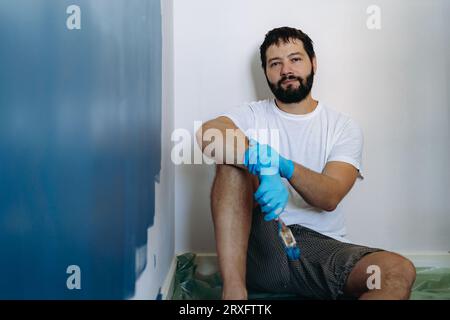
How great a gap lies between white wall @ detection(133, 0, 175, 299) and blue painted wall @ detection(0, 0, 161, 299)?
19 cm

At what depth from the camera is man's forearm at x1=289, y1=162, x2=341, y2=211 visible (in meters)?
1.16

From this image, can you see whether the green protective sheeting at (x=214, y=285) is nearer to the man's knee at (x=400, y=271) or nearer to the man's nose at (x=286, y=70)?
the man's knee at (x=400, y=271)

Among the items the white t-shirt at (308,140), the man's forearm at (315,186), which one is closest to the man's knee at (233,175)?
the man's forearm at (315,186)

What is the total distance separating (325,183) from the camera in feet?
3.94

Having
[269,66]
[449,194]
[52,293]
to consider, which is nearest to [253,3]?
[269,66]

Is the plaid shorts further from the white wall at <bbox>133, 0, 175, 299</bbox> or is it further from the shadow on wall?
the shadow on wall

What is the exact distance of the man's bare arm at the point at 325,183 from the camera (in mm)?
1163

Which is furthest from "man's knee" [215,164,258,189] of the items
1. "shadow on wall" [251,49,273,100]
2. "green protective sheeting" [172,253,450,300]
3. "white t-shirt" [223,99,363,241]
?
"shadow on wall" [251,49,273,100]

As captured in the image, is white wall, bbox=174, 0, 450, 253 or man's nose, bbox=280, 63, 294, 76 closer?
man's nose, bbox=280, 63, 294, 76

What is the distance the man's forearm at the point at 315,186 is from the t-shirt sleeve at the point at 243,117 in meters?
0.34

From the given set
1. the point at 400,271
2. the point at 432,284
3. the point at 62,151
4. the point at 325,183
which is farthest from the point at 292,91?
the point at 62,151

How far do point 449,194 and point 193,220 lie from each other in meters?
1.09

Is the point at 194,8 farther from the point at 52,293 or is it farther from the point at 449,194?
the point at 52,293

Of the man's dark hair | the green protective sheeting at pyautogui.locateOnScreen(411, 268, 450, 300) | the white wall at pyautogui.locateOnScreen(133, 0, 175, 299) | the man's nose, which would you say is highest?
the man's dark hair
